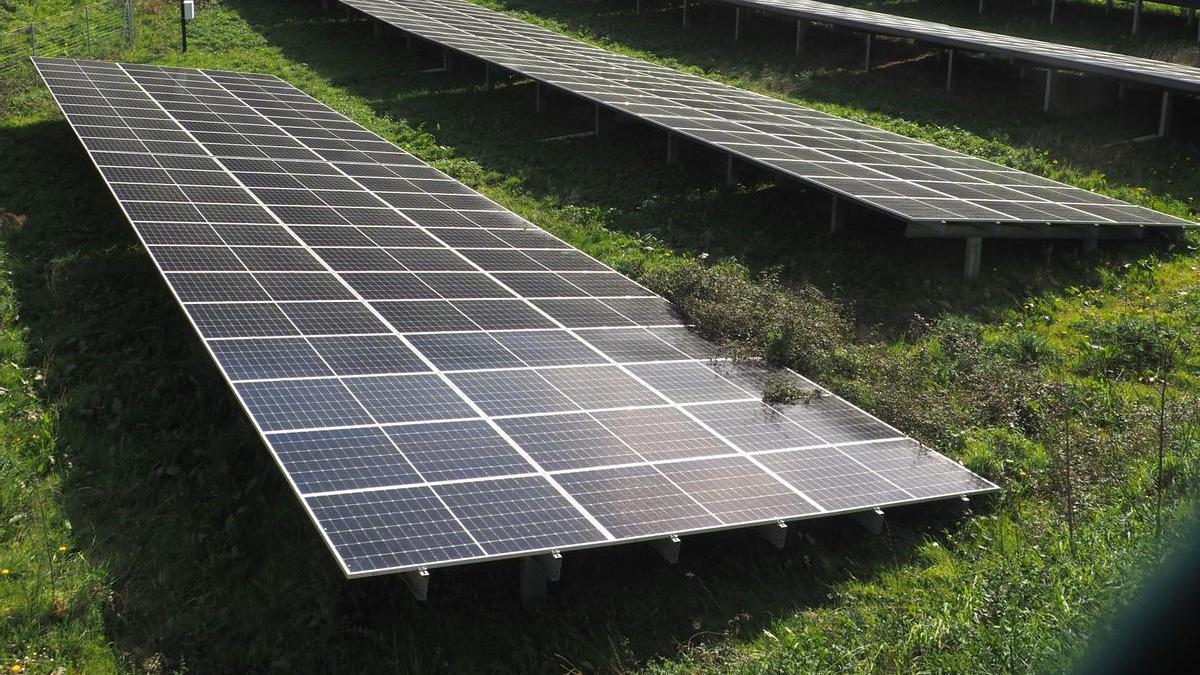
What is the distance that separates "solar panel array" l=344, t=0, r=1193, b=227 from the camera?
19594 mm

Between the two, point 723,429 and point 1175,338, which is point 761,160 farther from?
point 723,429

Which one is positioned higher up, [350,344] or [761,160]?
[761,160]

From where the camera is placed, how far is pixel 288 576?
12.0 m

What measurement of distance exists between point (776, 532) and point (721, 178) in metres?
14.2

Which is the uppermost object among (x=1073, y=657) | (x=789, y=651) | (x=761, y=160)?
(x=761, y=160)

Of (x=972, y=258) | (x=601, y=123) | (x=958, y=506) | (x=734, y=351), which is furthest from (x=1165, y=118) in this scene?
(x=958, y=506)

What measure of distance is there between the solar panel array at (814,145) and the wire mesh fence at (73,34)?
9.68 m

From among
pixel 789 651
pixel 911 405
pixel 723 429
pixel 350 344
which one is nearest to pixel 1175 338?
pixel 911 405

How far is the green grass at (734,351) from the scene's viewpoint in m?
10.7

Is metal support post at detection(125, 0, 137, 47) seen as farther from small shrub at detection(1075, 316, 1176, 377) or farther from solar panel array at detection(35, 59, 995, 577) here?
small shrub at detection(1075, 316, 1176, 377)

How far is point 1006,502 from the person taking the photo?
13.3 metres

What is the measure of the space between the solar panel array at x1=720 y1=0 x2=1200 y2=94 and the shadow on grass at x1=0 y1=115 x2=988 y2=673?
1678 centimetres

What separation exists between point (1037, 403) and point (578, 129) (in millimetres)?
16210

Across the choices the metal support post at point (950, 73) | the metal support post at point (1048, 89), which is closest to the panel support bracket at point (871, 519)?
the metal support post at point (1048, 89)
